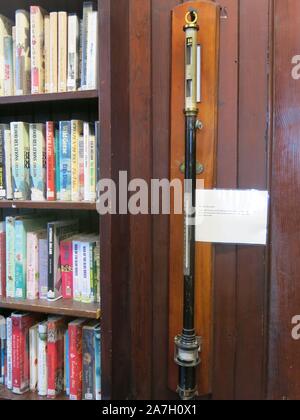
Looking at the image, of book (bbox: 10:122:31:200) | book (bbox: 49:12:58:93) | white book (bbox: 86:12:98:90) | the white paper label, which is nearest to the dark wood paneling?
the white paper label

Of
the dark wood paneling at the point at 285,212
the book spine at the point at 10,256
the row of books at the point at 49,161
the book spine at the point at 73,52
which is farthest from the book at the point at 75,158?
the dark wood paneling at the point at 285,212

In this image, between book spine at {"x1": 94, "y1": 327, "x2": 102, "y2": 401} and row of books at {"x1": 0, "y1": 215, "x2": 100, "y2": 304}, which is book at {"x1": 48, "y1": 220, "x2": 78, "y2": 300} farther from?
book spine at {"x1": 94, "y1": 327, "x2": 102, "y2": 401}

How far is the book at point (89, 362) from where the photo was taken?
86 centimetres

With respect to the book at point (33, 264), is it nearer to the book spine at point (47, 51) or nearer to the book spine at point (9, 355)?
the book spine at point (9, 355)

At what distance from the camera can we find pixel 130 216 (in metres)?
0.92

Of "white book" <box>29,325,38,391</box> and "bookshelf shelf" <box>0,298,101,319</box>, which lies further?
"white book" <box>29,325,38,391</box>

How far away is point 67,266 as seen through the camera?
2.88 ft

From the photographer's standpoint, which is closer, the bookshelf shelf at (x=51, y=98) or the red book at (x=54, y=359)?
the bookshelf shelf at (x=51, y=98)

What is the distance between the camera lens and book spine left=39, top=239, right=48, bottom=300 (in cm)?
88

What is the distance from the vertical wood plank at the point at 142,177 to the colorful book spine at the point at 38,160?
26cm

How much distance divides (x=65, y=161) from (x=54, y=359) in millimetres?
579

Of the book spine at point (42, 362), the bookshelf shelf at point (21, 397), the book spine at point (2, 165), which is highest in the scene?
the book spine at point (2, 165)

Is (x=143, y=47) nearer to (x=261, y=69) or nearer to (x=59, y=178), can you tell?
(x=261, y=69)

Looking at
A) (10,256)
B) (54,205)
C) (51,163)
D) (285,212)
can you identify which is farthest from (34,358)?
(285,212)
